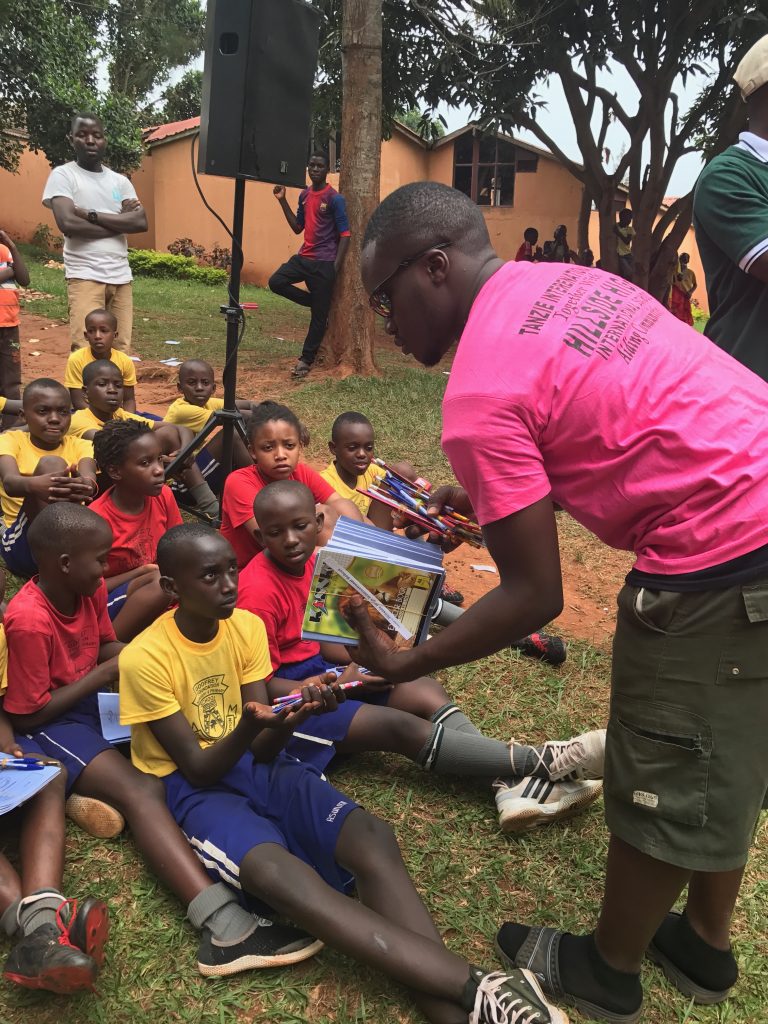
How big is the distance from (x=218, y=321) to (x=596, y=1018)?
11.4 m

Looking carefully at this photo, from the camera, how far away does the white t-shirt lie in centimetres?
588

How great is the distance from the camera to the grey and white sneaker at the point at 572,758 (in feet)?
8.36

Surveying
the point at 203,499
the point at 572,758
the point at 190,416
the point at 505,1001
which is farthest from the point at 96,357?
the point at 505,1001

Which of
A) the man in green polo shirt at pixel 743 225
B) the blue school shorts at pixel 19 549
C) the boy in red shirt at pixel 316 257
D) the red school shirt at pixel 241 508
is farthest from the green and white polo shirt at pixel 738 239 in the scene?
the boy in red shirt at pixel 316 257

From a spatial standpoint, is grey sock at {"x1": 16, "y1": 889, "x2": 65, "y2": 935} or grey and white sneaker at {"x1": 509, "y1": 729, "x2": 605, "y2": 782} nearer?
grey sock at {"x1": 16, "y1": 889, "x2": 65, "y2": 935}

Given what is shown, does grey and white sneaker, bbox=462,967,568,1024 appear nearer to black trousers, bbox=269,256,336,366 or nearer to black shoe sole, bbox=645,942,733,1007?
black shoe sole, bbox=645,942,733,1007

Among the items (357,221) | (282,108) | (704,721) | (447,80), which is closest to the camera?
(704,721)

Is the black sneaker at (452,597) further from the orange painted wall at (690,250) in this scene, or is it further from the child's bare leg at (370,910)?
the orange painted wall at (690,250)

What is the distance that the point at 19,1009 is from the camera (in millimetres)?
1916

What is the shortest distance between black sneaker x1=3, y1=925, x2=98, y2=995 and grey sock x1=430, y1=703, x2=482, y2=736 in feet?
4.43

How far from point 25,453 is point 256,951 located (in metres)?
2.81

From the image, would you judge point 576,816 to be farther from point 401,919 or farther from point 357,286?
point 357,286

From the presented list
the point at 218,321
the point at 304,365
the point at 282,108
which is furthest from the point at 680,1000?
the point at 218,321

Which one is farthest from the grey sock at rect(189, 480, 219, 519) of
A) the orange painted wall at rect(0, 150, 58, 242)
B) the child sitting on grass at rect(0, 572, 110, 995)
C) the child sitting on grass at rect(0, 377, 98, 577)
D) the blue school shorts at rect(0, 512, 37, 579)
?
the orange painted wall at rect(0, 150, 58, 242)
